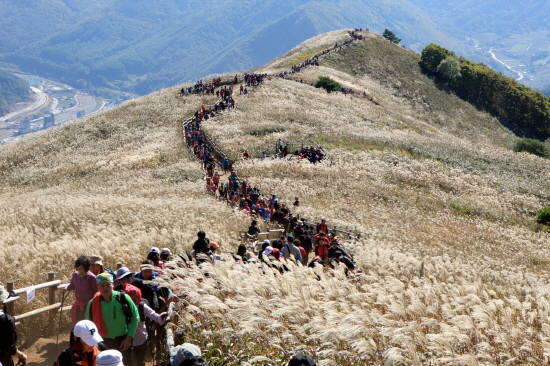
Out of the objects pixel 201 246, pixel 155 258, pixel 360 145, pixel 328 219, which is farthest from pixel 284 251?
pixel 360 145

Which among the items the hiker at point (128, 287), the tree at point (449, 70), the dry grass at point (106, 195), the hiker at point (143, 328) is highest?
the tree at point (449, 70)

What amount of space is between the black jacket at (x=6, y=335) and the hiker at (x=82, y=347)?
1142 millimetres

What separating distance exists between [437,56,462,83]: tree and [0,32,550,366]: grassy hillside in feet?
57.0

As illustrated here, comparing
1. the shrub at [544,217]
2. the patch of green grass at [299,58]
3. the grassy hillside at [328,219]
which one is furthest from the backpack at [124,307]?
the patch of green grass at [299,58]

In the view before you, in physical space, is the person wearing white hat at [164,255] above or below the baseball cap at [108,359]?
below

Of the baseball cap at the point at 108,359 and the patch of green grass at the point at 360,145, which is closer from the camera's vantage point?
the baseball cap at the point at 108,359

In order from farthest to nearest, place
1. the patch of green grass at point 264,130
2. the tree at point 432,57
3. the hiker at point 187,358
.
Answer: the tree at point 432,57 < the patch of green grass at point 264,130 < the hiker at point 187,358

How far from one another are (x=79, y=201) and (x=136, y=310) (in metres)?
16.3

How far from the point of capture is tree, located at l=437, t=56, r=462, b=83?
325 ft

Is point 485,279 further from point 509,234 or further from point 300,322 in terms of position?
point 509,234

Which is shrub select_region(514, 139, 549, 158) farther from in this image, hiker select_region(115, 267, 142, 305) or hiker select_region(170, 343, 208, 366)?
hiker select_region(170, 343, 208, 366)

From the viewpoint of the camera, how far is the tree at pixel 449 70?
9894 centimetres

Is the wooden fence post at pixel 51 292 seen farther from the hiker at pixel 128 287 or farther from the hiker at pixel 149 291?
the hiker at pixel 128 287

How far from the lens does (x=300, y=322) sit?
804cm
